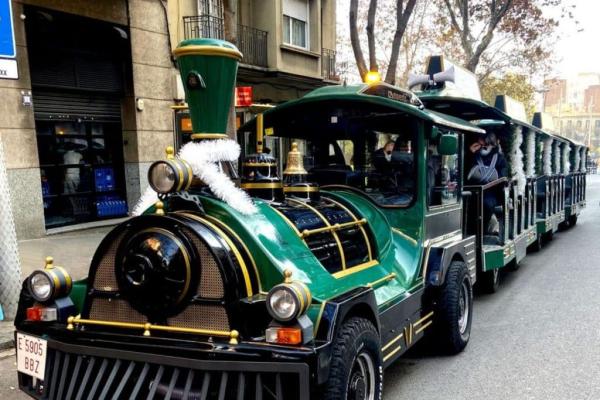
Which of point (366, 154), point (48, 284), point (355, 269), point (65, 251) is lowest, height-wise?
point (65, 251)

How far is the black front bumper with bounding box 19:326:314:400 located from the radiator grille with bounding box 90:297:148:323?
24 cm

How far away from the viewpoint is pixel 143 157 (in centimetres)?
1145

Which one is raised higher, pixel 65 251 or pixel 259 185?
pixel 259 185

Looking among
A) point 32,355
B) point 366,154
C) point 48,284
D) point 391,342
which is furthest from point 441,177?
point 32,355

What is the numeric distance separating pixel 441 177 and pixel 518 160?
346 centimetres

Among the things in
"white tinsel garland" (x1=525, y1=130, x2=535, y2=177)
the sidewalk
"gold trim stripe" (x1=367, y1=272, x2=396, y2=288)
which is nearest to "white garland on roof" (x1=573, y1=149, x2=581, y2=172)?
"white tinsel garland" (x1=525, y1=130, x2=535, y2=177)

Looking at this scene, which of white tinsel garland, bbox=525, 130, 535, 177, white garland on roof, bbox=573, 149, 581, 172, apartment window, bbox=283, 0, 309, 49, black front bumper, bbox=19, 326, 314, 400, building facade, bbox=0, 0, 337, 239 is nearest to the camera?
black front bumper, bbox=19, 326, 314, 400

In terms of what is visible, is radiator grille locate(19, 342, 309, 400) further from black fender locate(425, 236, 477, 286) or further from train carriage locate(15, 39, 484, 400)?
black fender locate(425, 236, 477, 286)

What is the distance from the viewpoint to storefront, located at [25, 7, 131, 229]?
32.3 ft

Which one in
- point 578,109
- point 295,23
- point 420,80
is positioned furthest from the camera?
point 578,109

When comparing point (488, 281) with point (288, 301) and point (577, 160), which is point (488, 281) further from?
point (577, 160)

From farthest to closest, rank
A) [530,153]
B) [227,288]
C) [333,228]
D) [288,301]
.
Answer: [530,153]
[333,228]
[227,288]
[288,301]

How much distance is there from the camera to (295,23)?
15.6 metres

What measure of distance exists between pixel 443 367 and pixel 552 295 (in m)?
3.18
